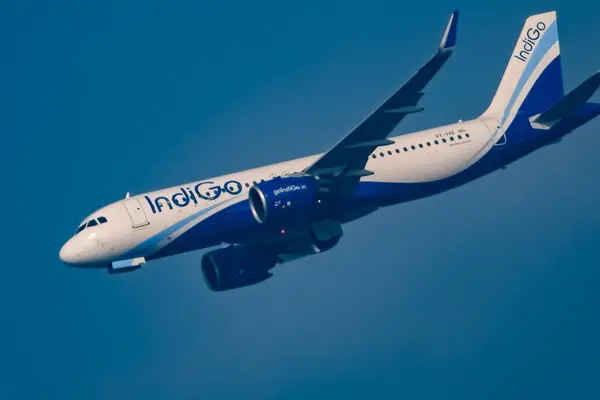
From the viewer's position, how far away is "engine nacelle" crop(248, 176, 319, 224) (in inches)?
2459

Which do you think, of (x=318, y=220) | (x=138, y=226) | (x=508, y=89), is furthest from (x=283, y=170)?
(x=508, y=89)

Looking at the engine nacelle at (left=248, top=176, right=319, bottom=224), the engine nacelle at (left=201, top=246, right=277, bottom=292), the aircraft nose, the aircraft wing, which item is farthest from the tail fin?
the aircraft nose

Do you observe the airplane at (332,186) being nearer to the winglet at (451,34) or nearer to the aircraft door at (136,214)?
the aircraft door at (136,214)

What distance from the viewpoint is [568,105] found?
2662 inches

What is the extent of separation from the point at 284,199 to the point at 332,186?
2851mm

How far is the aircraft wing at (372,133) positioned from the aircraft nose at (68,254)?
1044 cm

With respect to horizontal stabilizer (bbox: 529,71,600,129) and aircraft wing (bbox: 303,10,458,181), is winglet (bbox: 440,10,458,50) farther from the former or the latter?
horizontal stabilizer (bbox: 529,71,600,129)

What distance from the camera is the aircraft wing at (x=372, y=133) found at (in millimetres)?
58594

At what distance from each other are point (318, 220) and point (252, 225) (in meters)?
3.41

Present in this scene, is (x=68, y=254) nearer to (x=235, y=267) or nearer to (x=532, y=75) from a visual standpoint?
(x=235, y=267)

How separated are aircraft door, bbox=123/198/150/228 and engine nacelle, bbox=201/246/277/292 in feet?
19.4

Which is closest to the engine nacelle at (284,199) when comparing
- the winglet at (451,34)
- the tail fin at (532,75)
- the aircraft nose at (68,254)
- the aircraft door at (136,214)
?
the aircraft door at (136,214)

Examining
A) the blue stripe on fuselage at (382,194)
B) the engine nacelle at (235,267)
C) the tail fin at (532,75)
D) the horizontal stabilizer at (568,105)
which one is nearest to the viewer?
the blue stripe on fuselage at (382,194)

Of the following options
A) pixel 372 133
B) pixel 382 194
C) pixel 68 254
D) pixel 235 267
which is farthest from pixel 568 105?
pixel 68 254
